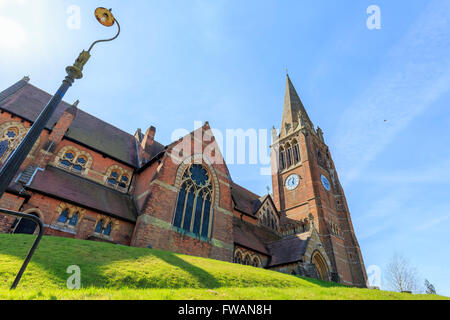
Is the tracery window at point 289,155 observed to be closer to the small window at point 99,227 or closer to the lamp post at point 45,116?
the small window at point 99,227

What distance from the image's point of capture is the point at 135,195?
1934cm

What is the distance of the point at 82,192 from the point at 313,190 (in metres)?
27.1

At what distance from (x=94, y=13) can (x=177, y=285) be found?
28.6ft

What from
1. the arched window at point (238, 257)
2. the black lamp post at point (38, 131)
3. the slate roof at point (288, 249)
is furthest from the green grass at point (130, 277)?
the arched window at point (238, 257)

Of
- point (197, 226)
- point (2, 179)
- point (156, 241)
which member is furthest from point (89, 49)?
point (197, 226)

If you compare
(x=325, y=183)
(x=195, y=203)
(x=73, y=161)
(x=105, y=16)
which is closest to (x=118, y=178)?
(x=73, y=161)

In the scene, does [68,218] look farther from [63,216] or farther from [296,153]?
[296,153]

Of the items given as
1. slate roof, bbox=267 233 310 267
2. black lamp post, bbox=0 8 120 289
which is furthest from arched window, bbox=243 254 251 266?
black lamp post, bbox=0 8 120 289

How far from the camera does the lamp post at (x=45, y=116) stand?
15.8 feet

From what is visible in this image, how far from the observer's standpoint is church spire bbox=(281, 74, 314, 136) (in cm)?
4328

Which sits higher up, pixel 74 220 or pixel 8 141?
pixel 8 141

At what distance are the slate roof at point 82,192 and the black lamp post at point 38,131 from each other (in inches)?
387
